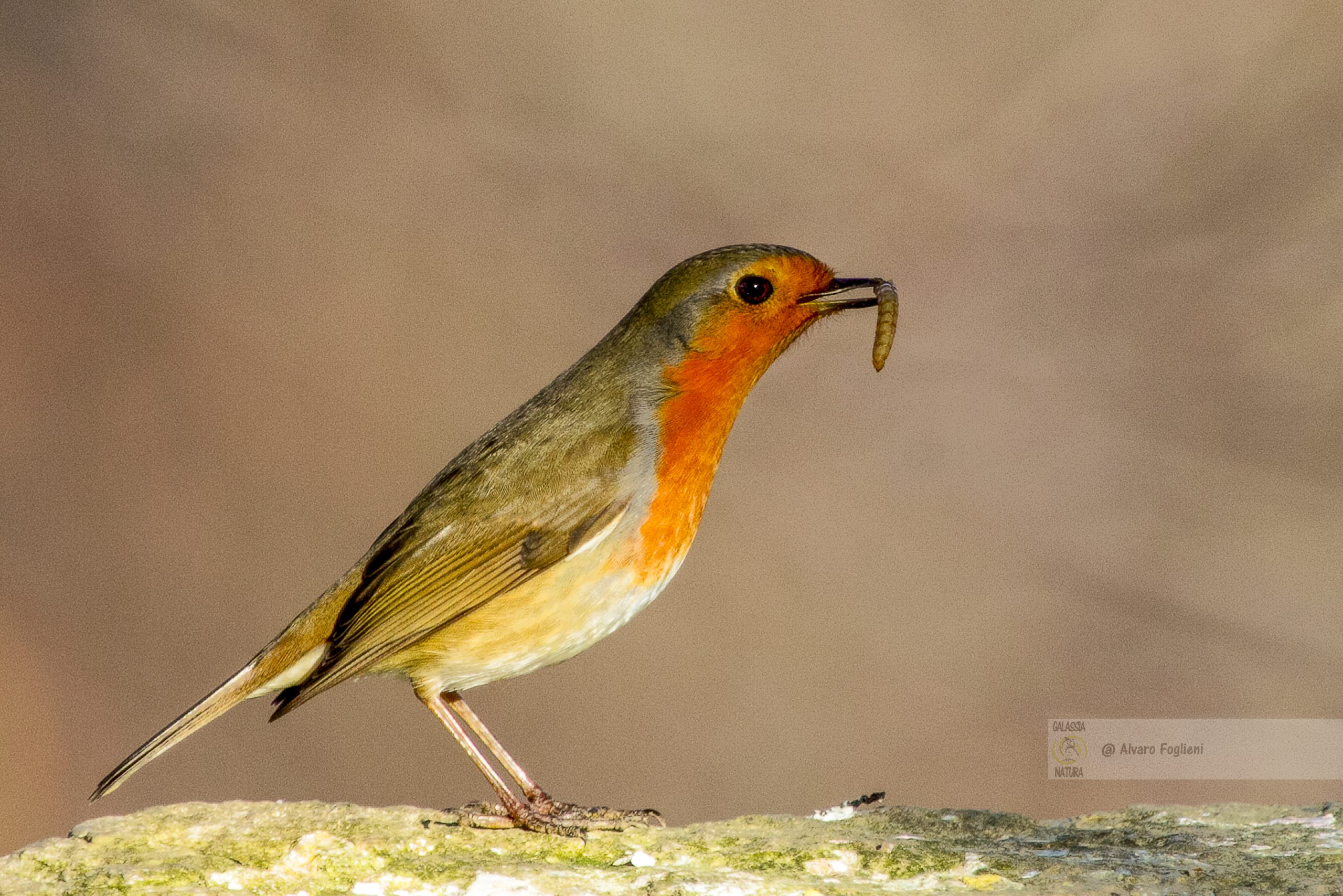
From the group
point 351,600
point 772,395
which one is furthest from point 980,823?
point 772,395

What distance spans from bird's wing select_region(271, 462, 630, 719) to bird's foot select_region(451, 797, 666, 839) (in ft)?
1.56

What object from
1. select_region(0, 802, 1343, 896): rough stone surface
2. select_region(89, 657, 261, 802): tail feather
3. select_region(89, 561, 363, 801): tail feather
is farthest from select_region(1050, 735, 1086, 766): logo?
select_region(89, 657, 261, 802): tail feather

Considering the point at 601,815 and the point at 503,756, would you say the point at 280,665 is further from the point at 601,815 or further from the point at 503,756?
the point at 601,815

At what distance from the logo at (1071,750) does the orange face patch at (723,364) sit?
2.21 meters

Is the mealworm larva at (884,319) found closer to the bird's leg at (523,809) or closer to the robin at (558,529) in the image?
the robin at (558,529)

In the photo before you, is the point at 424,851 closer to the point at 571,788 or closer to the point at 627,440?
the point at 627,440

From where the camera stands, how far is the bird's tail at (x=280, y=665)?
3648 millimetres

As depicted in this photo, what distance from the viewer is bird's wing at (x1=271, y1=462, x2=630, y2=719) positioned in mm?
3670

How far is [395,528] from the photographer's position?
3.99m

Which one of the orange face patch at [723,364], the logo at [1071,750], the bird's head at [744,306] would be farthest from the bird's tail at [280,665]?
the logo at [1071,750]

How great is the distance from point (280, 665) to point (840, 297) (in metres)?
1.83

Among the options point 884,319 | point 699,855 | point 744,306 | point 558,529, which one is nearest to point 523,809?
point 699,855

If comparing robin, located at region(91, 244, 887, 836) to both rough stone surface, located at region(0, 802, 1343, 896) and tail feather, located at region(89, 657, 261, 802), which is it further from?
rough stone surface, located at region(0, 802, 1343, 896)

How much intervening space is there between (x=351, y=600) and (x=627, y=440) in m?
0.87
